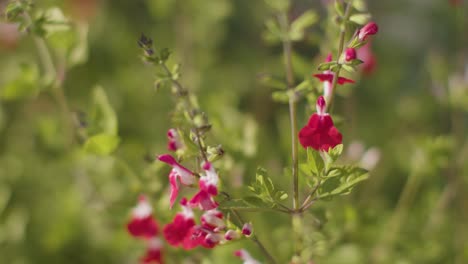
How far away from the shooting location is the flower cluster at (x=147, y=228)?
3.85 ft

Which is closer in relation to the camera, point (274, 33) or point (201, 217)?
point (201, 217)

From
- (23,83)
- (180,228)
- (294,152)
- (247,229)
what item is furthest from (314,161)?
(23,83)

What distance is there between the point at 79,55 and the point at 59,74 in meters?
0.07

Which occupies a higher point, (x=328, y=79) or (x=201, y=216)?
(x=328, y=79)

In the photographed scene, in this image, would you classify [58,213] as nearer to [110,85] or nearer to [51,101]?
[110,85]

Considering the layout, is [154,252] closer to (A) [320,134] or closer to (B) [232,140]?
(B) [232,140]

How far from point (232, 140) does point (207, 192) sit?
0.55 m

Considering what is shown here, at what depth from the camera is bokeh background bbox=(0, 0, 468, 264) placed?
141 cm

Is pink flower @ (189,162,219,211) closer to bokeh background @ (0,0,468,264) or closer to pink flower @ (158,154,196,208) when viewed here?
pink flower @ (158,154,196,208)

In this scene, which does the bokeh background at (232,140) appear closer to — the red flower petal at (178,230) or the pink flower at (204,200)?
the red flower petal at (178,230)

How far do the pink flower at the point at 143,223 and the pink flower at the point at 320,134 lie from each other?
1.51ft

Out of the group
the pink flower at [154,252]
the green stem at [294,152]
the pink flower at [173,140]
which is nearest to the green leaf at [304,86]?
the green stem at [294,152]

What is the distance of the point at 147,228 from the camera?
1193 mm

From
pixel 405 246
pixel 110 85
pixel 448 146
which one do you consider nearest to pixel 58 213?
pixel 110 85
